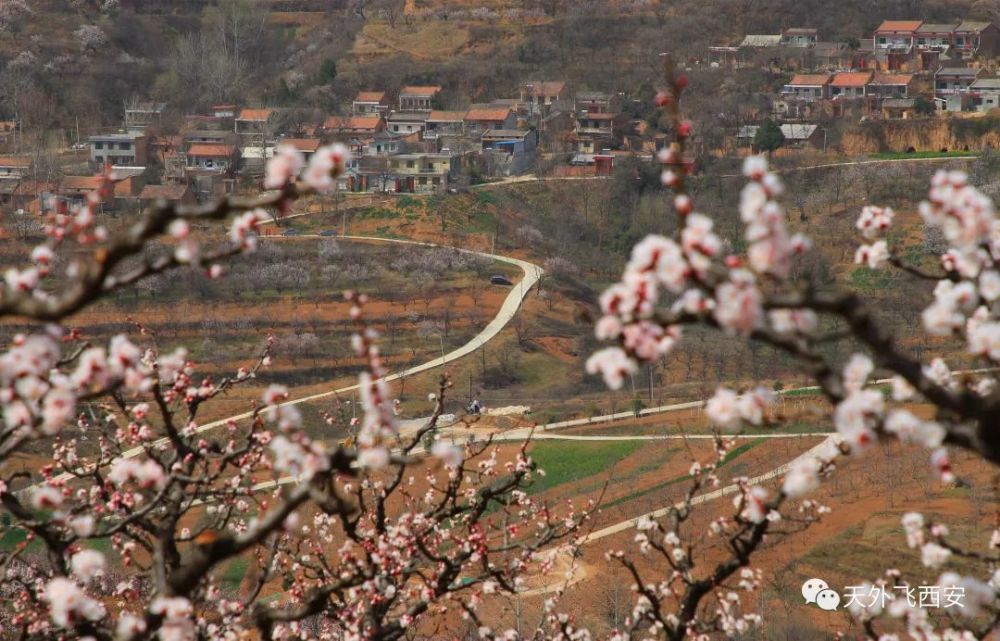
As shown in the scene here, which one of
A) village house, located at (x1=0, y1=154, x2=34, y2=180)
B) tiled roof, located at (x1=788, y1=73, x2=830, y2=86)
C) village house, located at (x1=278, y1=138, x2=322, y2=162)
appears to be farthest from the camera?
tiled roof, located at (x1=788, y1=73, x2=830, y2=86)

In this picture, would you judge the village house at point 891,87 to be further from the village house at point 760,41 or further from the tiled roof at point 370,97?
the tiled roof at point 370,97

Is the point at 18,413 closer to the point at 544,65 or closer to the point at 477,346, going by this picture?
the point at 477,346

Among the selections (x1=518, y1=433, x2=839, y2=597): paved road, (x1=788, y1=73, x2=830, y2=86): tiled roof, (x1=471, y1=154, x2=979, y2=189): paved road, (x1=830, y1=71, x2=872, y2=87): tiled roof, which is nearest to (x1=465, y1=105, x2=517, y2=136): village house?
(x1=471, y1=154, x2=979, y2=189): paved road

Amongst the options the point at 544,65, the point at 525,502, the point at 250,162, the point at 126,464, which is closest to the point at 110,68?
the point at 250,162

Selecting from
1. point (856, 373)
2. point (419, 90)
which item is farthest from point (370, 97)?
point (856, 373)

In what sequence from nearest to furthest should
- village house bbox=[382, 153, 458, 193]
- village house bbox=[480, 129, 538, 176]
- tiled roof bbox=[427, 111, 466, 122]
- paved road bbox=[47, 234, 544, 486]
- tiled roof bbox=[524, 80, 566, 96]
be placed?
paved road bbox=[47, 234, 544, 486], village house bbox=[382, 153, 458, 193], village house bbox=[480, 129, 538, 176], tiled roof bbox=[427, 111, 466, 122], tiled roof bbox=[524, 80, 566, 96]

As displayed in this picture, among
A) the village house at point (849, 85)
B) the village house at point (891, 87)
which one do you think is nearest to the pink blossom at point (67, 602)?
the village house at point (849, 85)

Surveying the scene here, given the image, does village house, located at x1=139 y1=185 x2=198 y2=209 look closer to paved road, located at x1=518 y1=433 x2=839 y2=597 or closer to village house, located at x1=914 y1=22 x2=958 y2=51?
paved road, located at x1=518 y1=433 x2=839 y2=597
